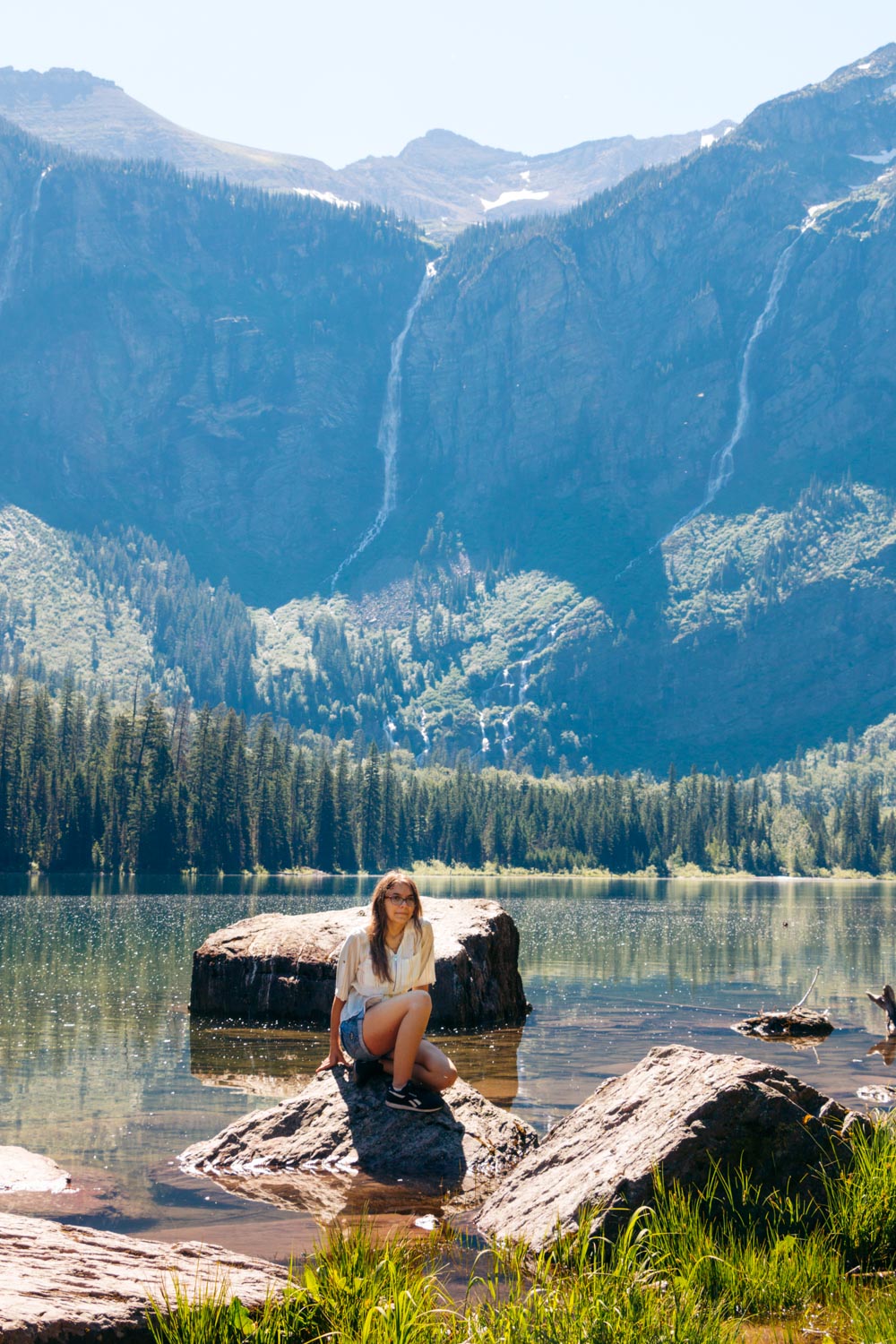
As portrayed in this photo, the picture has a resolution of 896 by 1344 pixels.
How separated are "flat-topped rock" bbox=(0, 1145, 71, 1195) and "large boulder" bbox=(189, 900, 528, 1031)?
45.1ft

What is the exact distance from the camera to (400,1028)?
16.2 meters

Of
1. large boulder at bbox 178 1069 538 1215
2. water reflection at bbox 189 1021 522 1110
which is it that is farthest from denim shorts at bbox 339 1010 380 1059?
water reflection at bbox 189 1021 522 1110

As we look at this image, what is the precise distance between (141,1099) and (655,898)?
11393 cm

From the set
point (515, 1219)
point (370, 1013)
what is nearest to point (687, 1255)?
point (515, 1219)

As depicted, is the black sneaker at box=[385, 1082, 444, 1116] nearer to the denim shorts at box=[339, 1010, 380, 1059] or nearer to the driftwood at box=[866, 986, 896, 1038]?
the denim shorts at box=[339, 1010, 380, 1059]

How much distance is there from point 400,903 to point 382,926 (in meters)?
0.40

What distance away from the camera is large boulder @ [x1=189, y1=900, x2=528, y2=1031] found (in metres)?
30.0

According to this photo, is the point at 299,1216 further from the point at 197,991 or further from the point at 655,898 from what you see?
the point at 655,898

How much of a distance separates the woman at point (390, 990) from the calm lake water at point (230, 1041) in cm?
229

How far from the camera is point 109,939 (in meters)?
57.5

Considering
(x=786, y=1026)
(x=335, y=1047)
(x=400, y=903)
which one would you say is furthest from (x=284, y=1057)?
(x=786, y=1026)

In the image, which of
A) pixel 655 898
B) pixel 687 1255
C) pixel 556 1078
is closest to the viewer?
pixel 687 1255

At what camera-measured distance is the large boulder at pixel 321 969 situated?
3005cm

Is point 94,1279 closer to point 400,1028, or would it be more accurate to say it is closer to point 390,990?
point 400,1028
